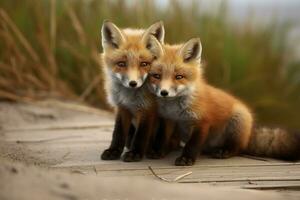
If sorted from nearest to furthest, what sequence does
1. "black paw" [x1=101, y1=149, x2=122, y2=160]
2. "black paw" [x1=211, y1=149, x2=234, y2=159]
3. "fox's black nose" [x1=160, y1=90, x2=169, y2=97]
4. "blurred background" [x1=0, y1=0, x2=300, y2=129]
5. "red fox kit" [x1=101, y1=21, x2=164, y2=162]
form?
"fox's black nose" [x1=160, y1=90, x2=169, y2=97] → "red fox kit" [x1=101, y1=21, x2=164, y2=162] → "black paw" [x1=101, y1=149, x2=122, y2=160] → "black paw" [x1=211, y1=149, x2=234, y2=159] → "blurred background" [x1=0, y1=0, x2=300, y2=129]

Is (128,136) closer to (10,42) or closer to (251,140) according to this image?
(251,140)

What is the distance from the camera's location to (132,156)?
15.7 feet

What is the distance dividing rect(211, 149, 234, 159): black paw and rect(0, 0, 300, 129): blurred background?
112 inches

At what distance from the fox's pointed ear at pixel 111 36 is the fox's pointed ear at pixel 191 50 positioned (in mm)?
452

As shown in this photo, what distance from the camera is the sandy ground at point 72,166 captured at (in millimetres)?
3334

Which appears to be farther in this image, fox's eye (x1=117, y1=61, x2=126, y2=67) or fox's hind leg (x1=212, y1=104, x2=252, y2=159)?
fox's hind leg (x1=212, y1=104, x2=252, y2=159)

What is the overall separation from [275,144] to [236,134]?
0.34m

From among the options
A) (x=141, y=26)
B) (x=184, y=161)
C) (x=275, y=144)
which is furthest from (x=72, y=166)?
(x=141, y=26)

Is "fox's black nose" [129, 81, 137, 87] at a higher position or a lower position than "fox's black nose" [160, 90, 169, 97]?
higher

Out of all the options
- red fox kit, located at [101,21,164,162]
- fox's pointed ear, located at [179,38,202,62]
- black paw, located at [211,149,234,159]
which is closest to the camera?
red fox kit, located at [101,21,164,162]

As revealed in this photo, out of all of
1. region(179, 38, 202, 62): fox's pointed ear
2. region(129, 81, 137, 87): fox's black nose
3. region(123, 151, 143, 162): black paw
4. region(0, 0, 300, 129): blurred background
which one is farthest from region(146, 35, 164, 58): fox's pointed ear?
region(0, 0, 300, 129): blurred background

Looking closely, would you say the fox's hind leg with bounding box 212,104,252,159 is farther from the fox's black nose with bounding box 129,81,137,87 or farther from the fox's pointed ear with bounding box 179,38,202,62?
the fox's black nose with bounding box 129,81,137,87

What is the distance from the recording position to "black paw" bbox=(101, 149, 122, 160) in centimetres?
486

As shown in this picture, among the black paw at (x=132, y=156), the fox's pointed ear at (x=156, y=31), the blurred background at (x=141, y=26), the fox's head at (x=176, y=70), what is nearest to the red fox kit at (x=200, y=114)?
the fox's head at (x=176, y=70)
